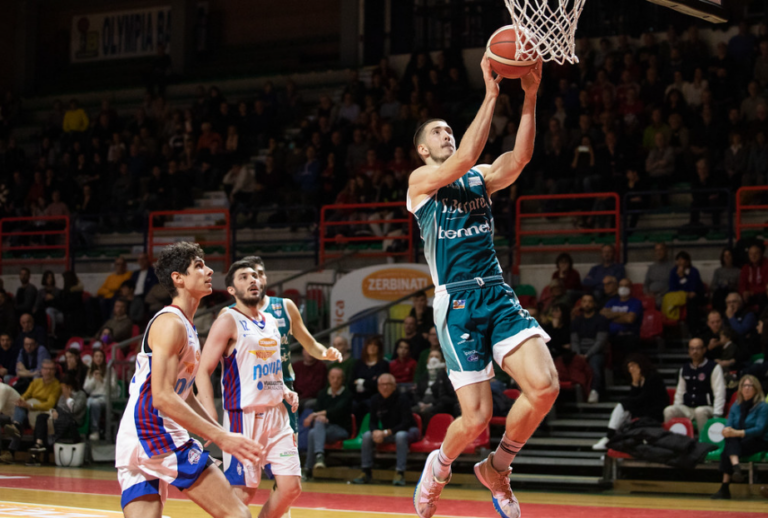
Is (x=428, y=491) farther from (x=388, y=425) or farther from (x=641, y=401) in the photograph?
(x=388, y=425)

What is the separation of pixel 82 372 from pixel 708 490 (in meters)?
8.34

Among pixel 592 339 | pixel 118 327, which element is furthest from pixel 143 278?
pixel 592 339

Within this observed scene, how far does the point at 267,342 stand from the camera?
20.5ft

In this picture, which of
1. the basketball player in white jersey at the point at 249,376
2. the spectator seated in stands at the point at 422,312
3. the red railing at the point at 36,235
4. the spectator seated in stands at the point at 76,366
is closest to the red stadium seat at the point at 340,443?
the spectator seated in stands at the point at 422,312

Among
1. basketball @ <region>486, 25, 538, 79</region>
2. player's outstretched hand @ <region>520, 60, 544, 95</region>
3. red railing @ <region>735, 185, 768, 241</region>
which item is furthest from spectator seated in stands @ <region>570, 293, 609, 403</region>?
basketball @ <region>486, 25, 538, 79</region>

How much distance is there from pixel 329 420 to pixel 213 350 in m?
5.39

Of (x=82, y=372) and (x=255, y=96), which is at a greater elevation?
(x=255, y=96)

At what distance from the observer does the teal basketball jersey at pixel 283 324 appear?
21.5ft

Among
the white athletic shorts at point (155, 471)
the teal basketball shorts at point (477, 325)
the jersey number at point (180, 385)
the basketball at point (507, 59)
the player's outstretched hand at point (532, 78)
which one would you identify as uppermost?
the basketball at point (507, 59)

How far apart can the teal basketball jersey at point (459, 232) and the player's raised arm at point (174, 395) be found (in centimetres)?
166

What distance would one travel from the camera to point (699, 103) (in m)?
14.5

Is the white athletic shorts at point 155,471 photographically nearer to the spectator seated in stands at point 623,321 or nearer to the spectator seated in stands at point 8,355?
the spectator seated in stands at point 623,321

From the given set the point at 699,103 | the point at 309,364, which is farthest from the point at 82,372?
the point at 699,103

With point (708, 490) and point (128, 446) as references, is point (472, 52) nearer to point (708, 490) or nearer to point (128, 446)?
point (708, 490)
